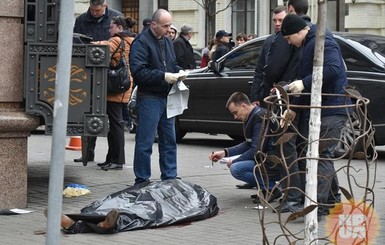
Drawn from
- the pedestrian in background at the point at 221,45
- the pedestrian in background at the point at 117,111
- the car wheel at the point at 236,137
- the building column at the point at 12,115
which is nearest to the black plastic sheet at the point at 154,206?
the building column at the point at 12,115

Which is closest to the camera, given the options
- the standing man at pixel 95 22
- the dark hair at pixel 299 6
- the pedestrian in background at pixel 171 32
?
the dark hair at pixel 299 6

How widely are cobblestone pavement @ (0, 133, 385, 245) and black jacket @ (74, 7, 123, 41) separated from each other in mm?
1544

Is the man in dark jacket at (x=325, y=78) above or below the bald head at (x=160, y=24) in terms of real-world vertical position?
below

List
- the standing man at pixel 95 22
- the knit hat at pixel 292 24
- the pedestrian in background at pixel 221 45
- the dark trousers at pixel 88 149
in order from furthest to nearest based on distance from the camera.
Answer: the pedestrian in background at pixel 221 45, the standing man at pixel 95 22, the dark trousers at pixel 88 149, the knit hat at pixel 292 24

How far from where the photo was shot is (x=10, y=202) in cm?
975

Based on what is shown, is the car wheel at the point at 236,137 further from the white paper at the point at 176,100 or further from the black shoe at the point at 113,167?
the white paper at the point at 176,100

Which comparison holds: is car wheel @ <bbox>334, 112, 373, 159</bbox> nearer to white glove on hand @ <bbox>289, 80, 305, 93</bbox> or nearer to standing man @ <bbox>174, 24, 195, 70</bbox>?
white glove on hand @ <bbox>289, 80, 305, 93</bbox>

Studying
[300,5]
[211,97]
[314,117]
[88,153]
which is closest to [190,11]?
[211,97]

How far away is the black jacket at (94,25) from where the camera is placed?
517 inches

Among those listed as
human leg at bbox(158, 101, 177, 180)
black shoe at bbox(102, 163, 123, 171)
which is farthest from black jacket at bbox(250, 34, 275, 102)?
black shoe at bbox(102, 163, 123, 171)

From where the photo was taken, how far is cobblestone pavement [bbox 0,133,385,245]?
855cm

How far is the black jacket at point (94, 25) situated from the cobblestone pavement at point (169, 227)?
154 cm

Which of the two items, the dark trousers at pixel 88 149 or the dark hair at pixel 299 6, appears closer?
the dark hair at pixel 299 6
